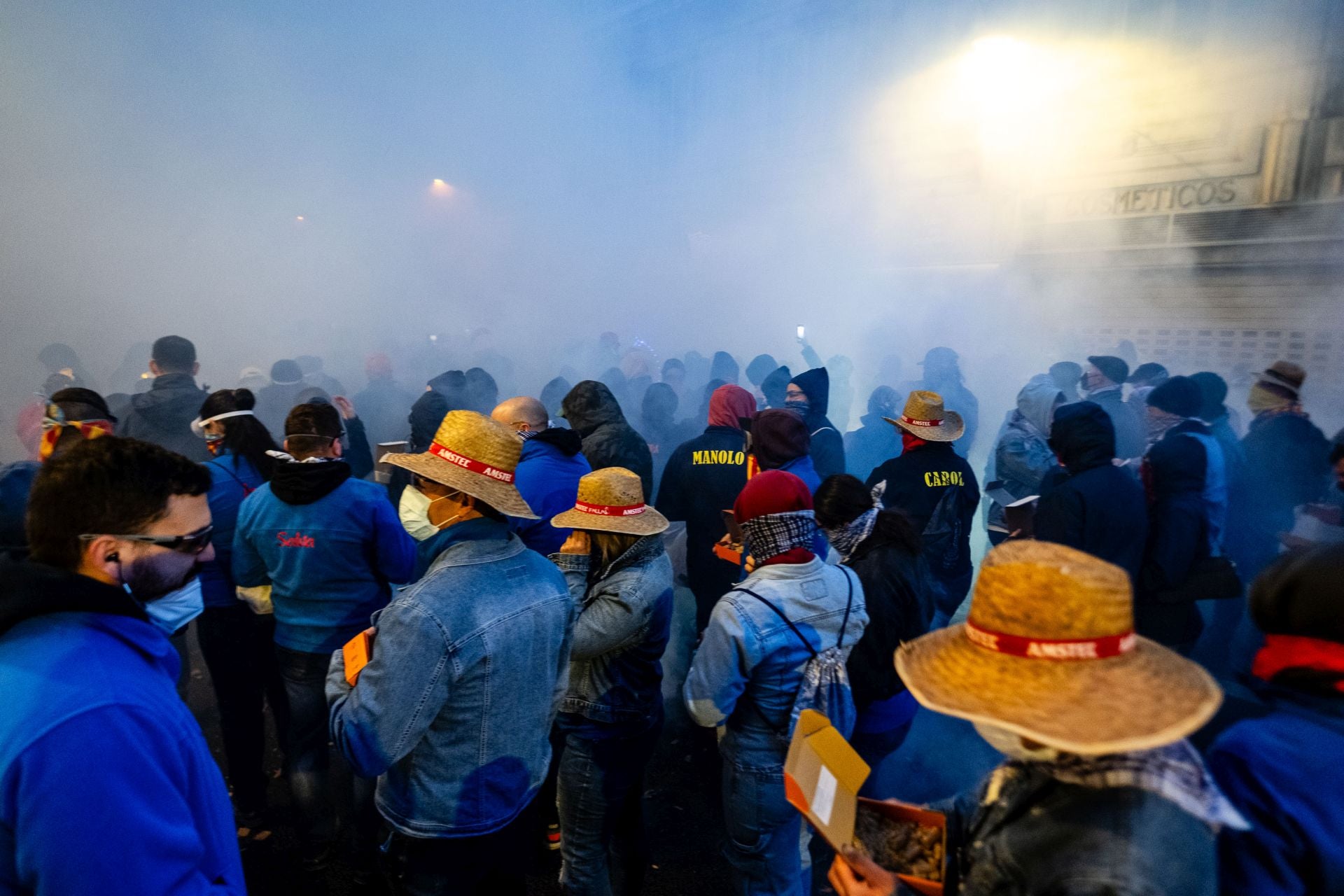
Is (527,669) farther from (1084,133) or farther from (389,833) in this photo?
(1084,133)

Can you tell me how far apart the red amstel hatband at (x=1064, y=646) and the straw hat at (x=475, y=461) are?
117 centimetres

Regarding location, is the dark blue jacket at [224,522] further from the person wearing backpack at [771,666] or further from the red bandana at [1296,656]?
the red bandana at [1296,656]

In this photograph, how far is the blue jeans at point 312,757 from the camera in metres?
2.59

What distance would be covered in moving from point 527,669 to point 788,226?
1165 cm

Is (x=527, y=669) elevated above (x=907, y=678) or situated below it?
below

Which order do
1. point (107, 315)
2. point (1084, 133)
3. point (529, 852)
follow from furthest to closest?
1. point (107, 315)
2. point (1084, 133)
3. point (529, 852)

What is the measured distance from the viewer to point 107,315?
10.8m

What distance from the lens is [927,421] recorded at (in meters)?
3.52

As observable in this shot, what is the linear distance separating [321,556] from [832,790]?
2.00m

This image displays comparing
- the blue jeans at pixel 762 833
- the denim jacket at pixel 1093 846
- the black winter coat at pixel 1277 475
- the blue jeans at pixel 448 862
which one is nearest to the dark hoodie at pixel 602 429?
the blue jeans at pixel 762 833

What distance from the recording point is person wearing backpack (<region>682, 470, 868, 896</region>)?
1999mm

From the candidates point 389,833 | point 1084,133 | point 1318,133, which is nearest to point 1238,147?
point 1318,133

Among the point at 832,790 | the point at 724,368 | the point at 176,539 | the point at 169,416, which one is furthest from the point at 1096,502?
the point at 169,416

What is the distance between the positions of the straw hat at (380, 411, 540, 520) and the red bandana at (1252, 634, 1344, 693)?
1529 mm
